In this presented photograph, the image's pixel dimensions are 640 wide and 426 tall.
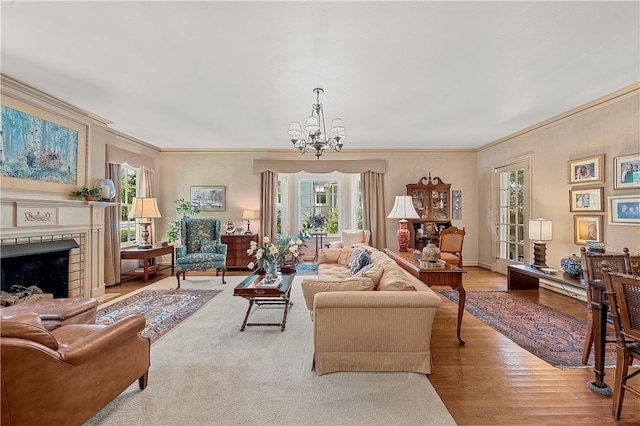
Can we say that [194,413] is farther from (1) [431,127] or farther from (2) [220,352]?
(1) [431,127]

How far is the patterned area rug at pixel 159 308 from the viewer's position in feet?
10.2

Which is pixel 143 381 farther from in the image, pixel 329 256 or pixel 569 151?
pixel 569 151

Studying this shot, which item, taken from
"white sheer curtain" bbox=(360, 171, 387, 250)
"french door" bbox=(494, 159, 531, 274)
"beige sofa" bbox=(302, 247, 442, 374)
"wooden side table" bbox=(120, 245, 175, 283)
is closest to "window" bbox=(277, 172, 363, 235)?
"white sheer curtain" bbox=(360, 171, 387, 250)

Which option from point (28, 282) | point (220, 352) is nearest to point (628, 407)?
point (220, 352)

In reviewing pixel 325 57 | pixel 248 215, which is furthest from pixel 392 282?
pixel 248 215

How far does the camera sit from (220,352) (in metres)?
2.51

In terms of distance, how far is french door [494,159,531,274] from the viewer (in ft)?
16.5

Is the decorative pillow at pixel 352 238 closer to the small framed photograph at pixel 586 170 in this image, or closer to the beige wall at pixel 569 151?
the beige wall at pixel 569 151

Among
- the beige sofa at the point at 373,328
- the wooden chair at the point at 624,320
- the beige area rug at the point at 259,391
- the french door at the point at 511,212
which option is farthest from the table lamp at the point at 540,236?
the beige area rug at the point at 259,391

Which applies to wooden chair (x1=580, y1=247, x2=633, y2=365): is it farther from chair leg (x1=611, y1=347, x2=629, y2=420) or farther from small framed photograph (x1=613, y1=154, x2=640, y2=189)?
small framed photograph (x1=613, y1=154, x2=640, y2=189)

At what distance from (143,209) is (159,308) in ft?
6.99

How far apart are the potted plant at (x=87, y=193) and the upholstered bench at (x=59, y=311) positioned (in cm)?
191

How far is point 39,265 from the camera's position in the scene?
11.5ft

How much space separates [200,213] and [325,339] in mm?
5144
